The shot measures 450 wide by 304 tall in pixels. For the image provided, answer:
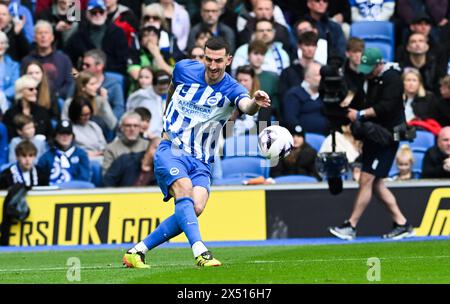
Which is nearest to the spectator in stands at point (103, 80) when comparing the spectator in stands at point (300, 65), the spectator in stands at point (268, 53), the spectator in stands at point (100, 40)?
the spectator in stands at point (100, 40)

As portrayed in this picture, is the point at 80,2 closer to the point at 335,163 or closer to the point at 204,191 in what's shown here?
the point at 335,163

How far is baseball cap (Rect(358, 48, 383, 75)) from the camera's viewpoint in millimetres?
18562

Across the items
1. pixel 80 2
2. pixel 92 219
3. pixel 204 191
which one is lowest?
pixel 92 219

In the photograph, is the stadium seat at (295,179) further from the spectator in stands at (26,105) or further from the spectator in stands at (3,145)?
the spectator in stands at (3,145)

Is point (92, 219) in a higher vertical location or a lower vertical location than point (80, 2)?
lower

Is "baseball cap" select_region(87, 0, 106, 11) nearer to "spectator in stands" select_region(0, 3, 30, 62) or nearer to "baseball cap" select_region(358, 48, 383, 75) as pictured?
"spectator in stands" select_region(0, 3, 30, 62)

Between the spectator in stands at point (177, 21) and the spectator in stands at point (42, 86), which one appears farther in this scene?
the spectator in stands at point (177, 21)

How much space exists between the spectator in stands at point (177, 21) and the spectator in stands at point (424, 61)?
151 inches

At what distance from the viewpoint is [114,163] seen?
20297 millimetres

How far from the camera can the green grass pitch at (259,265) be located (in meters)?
12.0

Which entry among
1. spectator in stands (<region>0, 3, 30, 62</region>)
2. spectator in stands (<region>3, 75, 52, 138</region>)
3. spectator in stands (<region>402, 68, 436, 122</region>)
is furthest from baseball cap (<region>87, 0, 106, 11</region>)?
spectator in stands (<region>402, 68, 436, 122</region>)

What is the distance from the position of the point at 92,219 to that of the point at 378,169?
432 cm

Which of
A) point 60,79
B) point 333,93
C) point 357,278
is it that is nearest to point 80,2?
point 60,79
